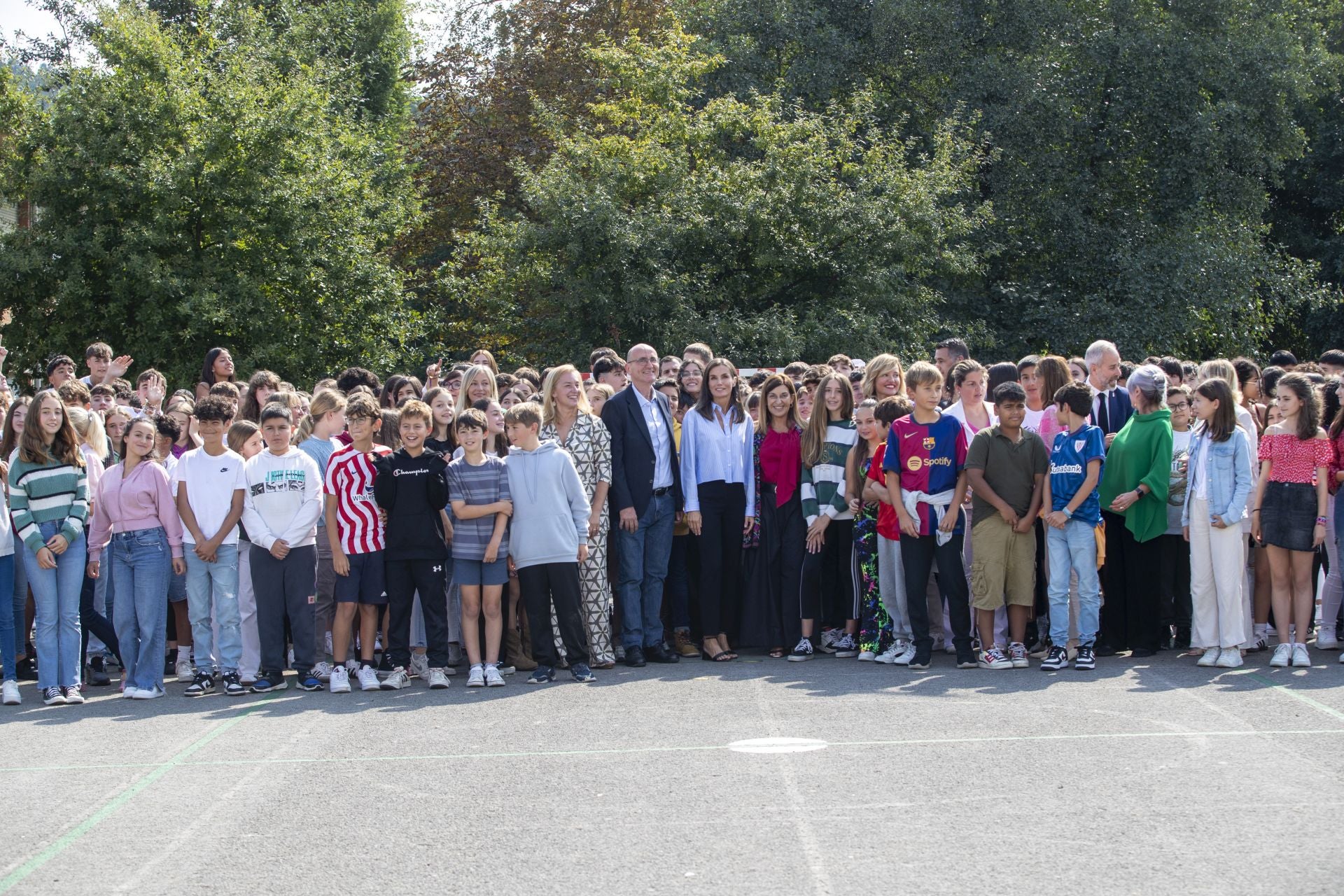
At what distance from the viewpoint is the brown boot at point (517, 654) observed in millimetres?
10453

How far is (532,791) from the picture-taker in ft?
22.2

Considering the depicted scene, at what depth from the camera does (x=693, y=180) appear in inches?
890

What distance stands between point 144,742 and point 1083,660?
621 cm

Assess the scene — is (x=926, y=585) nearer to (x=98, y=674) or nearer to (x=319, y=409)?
(x=319, y=409)

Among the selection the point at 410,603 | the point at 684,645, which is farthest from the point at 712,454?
the point at 410,603

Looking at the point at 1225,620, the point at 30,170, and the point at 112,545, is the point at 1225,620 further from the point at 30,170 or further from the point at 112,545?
the point at 30,170

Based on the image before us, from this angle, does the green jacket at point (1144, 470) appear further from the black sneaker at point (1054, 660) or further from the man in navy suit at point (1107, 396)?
the black sneaker at point (1054, 660)

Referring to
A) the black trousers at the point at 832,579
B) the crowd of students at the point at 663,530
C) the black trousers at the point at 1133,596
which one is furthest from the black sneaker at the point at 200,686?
the black trousers at the point at 1133,596

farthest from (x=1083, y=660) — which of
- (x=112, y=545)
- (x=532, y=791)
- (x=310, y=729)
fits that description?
(x=112, y=545)

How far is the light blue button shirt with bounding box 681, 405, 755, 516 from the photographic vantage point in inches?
419

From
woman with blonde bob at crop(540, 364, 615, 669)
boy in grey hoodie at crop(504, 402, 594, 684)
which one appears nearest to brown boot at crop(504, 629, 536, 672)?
woman with blonde bob at crop(540, 364, 615, 669)

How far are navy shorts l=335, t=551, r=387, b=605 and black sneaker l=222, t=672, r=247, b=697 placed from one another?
0.86 m

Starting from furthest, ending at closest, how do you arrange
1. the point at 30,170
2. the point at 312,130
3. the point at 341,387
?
1. the point at 312,130
2. the point at 30,170
3. the point at 341,387

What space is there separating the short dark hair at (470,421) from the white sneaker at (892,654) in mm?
3353
